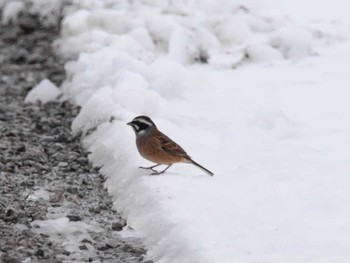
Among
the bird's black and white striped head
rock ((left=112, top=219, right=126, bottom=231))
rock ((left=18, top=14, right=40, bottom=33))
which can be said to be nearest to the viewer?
rock ((left=112, top=219, right=126, bottom=231))

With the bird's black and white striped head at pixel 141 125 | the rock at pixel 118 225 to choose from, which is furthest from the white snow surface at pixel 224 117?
the bird's black and white striped head at pixel 141 125

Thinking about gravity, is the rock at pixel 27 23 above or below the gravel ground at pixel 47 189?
below

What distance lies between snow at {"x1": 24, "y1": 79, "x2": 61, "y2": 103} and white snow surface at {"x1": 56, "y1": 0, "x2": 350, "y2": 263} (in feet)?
0.61

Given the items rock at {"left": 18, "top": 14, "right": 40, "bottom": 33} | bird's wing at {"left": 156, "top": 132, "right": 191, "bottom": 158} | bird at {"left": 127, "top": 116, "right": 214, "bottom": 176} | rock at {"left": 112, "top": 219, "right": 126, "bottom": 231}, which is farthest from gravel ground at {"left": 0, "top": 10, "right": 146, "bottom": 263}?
rock at {"left": 18, "top": 14, "right": 40, "bottom": 33}

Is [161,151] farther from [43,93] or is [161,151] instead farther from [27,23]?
[27,23]

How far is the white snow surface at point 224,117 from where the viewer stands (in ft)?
21.0

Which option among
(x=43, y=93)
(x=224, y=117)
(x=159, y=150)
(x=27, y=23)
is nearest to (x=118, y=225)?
(x=159, y=150)

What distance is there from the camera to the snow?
38.1ft

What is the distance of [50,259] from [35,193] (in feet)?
5.62

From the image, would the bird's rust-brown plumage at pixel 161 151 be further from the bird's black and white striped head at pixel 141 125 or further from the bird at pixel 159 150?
the bird's black and white striped head at pixel 141 125

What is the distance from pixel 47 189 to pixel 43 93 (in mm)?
4054

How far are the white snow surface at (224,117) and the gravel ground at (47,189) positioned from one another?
0.70ft

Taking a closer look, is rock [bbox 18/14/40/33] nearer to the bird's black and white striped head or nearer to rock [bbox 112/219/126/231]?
the bird's black and white striped head

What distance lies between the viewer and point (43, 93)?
462 inches
